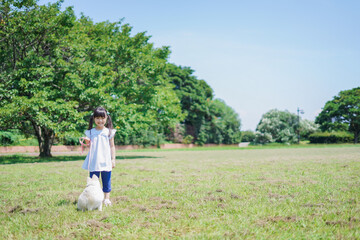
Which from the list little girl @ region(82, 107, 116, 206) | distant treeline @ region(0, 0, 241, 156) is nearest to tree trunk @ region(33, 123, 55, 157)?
distant treeline @ region(0, 0, 241, 156)

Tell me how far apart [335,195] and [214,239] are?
3.87 m

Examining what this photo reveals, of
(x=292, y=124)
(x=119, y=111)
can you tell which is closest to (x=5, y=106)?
(x=119, y=111)

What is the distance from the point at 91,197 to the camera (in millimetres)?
4629

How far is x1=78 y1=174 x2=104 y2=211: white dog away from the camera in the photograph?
4.63m

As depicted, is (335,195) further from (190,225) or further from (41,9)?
(41,9)

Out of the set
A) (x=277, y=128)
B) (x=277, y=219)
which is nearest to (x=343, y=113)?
(x=277, y=128)

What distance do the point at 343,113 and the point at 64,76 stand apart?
68.3 meters

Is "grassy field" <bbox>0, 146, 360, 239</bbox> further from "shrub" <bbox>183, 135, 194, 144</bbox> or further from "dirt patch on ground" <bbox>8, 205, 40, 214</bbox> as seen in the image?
"shrub" <bbox>183, 135, 194, 144</bbox>

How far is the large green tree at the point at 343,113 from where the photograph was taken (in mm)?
63875

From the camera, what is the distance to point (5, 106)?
14.3m

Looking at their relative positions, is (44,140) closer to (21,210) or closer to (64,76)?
(64,76)

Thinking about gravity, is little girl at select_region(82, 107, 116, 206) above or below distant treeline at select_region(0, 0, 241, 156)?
below

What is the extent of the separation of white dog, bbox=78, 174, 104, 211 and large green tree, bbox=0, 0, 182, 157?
11.6m

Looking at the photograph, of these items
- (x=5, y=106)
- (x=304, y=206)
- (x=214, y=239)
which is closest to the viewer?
(x=214, y=239)
